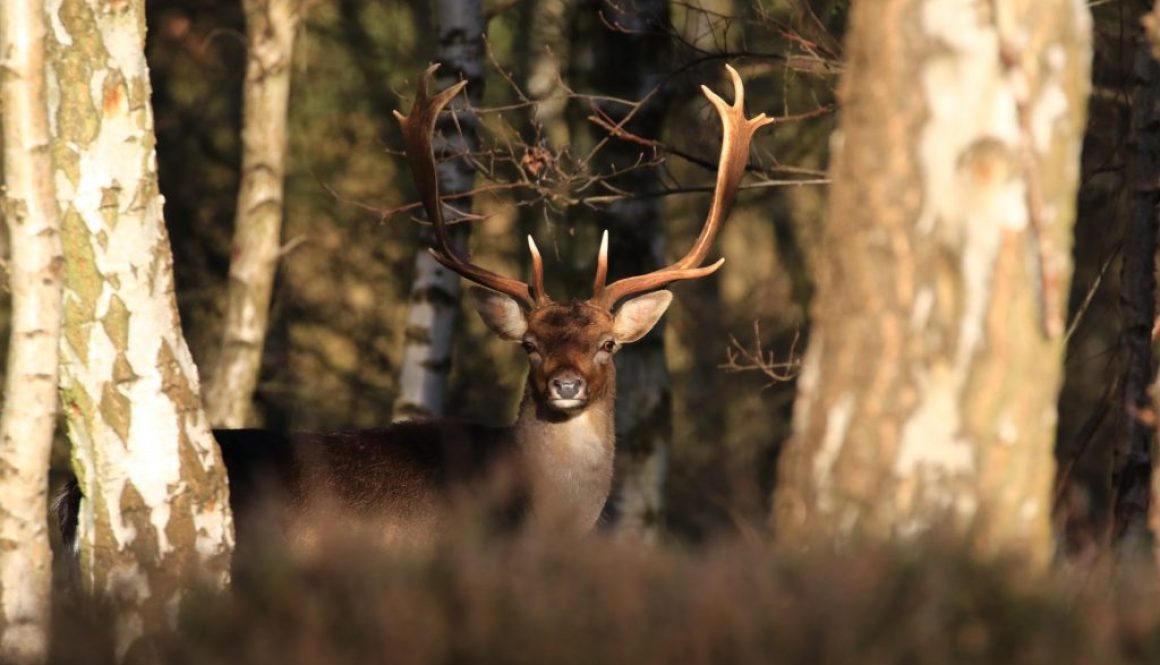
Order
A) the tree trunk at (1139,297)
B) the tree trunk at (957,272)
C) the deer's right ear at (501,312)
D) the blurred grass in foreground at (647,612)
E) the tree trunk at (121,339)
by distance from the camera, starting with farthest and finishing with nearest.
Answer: the deer's right ear at (501,312) < the tree trunk at (1139,297) < the tree trunk at (121,339) < the tree trunk at (957,272) < the blurred grass in foreground at (647,612)

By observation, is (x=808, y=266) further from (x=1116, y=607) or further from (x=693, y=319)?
(x=1116, y=607)

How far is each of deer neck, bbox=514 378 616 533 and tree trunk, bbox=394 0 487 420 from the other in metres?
3.49

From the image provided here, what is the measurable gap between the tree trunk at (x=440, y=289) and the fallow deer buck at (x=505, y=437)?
115 inches

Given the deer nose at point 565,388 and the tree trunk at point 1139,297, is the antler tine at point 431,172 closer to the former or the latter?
the deer nose at point 565,388

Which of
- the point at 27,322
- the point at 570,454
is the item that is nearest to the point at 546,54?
the point at 570,454

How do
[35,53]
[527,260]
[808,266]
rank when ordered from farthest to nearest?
[808,266] < [527,260] < [35,53]

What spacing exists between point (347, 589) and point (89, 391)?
1.70 meters

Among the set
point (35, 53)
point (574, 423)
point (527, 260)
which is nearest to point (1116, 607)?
point (35, 53)

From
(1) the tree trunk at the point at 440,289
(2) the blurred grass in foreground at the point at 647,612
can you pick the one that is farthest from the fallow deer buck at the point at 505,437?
(2) the blurred grass in foreground at the point at 647,612

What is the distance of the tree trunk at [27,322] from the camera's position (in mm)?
6328

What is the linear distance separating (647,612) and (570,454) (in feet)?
15.3

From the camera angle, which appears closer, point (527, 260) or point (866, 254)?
point (866, 254)

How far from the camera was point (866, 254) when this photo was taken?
19.8 ft

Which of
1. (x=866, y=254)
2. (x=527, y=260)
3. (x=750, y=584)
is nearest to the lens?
(x=750, y=584)
